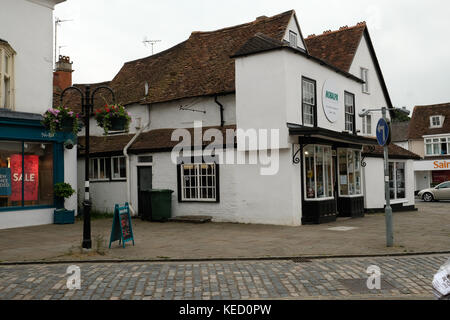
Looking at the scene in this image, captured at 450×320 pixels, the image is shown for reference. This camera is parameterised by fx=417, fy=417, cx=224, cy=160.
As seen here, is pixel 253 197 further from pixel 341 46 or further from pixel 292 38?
pixel 341 46

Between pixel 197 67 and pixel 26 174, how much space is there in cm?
902

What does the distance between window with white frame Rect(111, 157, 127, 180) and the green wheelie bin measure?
3285 mm

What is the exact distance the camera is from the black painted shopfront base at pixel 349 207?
17750 mm

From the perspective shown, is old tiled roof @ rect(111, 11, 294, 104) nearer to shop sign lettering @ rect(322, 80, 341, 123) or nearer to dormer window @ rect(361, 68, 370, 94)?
shop sign lettering @ rect(322, 80, 341, 123)

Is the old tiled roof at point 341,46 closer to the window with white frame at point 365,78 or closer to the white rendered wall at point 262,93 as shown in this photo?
the window with white frame at point 365,78

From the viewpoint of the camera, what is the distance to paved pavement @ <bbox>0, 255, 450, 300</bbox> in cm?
635

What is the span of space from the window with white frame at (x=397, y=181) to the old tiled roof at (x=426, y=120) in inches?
861

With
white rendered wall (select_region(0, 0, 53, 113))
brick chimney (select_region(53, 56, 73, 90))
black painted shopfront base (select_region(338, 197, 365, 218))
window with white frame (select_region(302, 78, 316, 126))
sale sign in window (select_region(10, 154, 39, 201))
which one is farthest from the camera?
brick chimney (select_region(53, 56, 73, 90))

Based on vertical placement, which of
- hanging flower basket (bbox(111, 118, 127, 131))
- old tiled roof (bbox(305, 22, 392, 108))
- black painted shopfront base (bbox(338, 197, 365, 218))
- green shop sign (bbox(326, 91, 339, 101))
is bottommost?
black painted shopfront base (bbox(338, 197, 365, 218))

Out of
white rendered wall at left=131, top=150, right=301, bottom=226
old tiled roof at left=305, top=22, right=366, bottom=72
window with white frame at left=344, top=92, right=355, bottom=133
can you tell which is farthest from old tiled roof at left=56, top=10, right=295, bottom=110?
old tiled roof at left=305, top=22, right=366, bottom=72

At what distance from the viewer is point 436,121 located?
138ft

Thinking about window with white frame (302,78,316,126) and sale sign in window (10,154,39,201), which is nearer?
sale sign in window (10,154,39,201)

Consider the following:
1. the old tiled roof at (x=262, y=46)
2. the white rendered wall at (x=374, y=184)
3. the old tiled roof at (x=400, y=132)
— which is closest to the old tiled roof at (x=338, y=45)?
the white rendered wall at (x=374, y=184)

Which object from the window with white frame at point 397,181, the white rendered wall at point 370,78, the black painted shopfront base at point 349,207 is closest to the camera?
the black painted shopfront base at point 349,207
